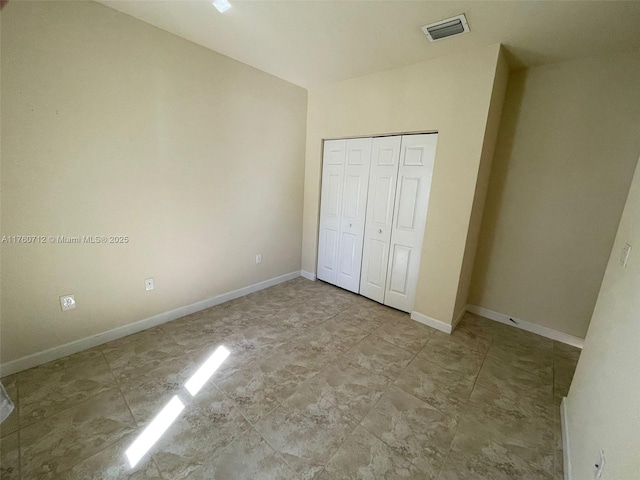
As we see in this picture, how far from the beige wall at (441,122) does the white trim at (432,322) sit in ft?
0.16

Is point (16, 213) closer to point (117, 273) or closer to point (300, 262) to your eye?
point (117, 273)

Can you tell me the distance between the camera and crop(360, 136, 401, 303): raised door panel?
285 centimetres

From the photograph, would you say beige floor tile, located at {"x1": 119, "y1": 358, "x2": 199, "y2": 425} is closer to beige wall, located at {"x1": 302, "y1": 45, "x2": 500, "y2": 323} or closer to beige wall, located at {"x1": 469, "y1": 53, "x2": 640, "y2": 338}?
beige wall, located at {"x1": 302, "y1": 45, "x2": 500, "y2": 323}

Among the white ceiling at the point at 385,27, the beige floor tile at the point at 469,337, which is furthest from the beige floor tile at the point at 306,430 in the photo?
the white ceiling at the point at 385,27

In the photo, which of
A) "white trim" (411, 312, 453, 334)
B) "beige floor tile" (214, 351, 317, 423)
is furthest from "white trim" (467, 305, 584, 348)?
"beige floor tile" (214, 351, 317, 423)

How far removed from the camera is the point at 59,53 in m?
1.74

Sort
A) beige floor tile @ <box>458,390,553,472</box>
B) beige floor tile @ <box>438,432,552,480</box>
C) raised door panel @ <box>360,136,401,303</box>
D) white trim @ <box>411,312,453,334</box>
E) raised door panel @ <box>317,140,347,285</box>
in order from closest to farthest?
beige floor tile @ <box>438,432,552,480</box> < beige floor tile @ <box>458,390,553,472</box> < white trim @ <box>411,312,453,334</box> < raised door panel @ <box>360,136,401,303</box> < raised door panel @ <box>317,140,347,285</box>

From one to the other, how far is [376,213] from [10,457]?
125 inches

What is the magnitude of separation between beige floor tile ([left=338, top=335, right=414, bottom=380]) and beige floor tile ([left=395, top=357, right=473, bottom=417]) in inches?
3.0

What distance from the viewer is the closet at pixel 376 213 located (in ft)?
8.90

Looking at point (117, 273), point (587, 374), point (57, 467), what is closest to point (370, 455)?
point (587, 374)

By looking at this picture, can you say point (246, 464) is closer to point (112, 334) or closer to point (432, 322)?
point (112, 334)

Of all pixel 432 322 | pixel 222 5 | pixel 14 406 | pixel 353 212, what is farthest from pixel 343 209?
pixel 14 406

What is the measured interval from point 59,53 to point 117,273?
5.35 feet
